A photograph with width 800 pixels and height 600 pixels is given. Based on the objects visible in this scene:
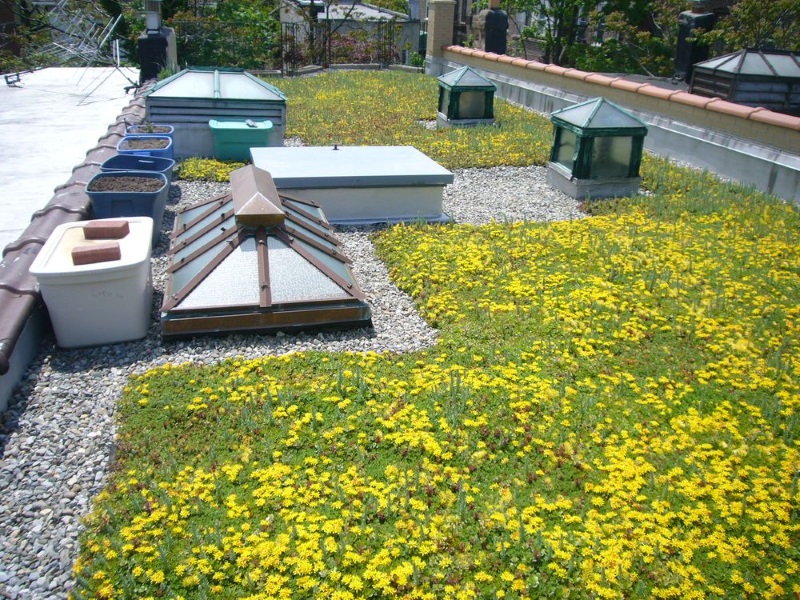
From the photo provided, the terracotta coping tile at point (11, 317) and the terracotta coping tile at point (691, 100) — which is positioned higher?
the terracotta coping tile at point (691, 100)

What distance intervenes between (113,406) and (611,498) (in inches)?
147

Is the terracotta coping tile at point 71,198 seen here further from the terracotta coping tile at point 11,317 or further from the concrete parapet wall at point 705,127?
the concrete parapet wall at point 705,127

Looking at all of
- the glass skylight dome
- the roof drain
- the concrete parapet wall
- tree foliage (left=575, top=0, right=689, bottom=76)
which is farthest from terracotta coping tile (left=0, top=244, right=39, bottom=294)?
tree foliage (left=575, top=0, right=689, bottom=76)

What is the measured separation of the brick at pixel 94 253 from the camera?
5.56 metres

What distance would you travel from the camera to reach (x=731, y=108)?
1066cm

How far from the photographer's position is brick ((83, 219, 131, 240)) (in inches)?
241

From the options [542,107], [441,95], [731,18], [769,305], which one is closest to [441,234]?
[769,305]

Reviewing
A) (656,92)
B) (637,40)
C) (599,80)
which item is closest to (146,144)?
(656,92)

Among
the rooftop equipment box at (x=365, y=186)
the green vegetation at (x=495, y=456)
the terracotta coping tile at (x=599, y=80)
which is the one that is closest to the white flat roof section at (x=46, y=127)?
the rooftop equipment box at (x=365, y=186)

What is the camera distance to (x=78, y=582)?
3578 mm

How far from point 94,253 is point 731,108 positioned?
9.91 metres

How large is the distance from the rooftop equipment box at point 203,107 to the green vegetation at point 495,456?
242 inches

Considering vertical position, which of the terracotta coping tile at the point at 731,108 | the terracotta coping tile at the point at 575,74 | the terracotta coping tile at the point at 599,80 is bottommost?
the terracotta coping tile at the point at 731,108

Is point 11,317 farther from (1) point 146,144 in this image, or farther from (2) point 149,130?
(2) point 149,130
